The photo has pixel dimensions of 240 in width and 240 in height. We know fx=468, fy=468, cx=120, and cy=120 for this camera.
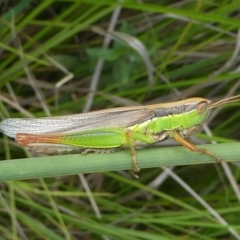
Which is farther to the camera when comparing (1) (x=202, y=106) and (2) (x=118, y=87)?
(2) (x=118, y=87)

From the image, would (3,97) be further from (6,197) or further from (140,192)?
(140,192)

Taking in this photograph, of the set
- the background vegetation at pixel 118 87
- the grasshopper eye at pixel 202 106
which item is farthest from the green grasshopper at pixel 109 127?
→ the background vegetation at pixel 118 87

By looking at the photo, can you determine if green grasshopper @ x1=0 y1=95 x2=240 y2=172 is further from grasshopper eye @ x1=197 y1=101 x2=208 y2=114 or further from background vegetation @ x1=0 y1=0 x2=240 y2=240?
background vegetation @ x1=0 y1=0 x2=240 y2=240

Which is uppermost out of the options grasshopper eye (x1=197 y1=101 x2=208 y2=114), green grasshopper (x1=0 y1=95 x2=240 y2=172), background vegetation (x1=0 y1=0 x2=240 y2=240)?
background vegetation (x1=0 y1=0 x2=240 y2=240)

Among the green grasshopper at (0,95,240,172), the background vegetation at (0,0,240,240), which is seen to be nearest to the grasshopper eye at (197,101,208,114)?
the green grasshopper at (0,95,240,172)

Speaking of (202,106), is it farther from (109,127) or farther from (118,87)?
(118,87)

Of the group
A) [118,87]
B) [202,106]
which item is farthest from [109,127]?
[118,87]

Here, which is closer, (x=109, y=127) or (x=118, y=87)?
(x=109, y=127)

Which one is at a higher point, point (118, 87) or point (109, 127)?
point (118, 87)
